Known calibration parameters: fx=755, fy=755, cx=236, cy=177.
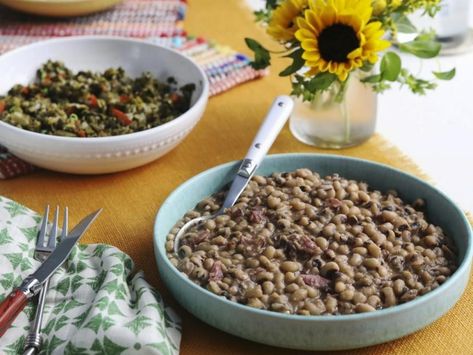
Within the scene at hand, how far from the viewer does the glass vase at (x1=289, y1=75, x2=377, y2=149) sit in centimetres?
172

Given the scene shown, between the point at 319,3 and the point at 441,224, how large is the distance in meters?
0.49

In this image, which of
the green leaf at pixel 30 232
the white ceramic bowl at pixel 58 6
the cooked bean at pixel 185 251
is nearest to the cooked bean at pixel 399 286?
the cooked bean at pixel 185 251

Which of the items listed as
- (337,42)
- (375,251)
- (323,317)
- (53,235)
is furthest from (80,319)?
(337,42)

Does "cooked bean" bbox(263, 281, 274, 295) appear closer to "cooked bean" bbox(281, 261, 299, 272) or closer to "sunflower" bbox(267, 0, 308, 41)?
"cooked bean" bbox(281, 261, 299, 272)

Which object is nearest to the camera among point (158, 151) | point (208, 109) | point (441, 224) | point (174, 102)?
point (441, 224)

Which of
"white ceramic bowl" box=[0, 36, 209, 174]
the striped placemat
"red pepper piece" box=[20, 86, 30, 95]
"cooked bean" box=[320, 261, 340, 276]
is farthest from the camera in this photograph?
the striped placemat

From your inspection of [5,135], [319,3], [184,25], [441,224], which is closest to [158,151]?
[5,135]

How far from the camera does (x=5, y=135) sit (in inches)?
61.3

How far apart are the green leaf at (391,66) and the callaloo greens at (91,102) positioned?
1.57 feet

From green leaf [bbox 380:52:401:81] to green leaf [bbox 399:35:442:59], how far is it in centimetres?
4

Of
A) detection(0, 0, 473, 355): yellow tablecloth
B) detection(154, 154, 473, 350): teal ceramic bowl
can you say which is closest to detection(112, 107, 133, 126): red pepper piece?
detection(0, 0, 473, 355): yellow tablecloth

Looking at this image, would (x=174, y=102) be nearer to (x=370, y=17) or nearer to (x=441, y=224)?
(x=370, y=17)

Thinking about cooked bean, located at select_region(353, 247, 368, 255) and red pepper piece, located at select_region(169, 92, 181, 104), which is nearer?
cooked bean, located at select_region(353, 247, 368, 255)

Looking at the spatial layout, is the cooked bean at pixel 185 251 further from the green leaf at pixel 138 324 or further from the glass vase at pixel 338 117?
the glass vase at pixel 338 117
